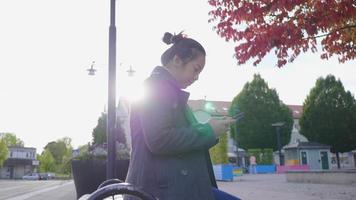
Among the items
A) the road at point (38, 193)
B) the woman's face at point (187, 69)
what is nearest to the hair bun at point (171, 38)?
the woman's face at point (187, 69)

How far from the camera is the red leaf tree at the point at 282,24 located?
7414mm

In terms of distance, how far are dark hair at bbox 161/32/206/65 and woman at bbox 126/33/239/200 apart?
11 cm

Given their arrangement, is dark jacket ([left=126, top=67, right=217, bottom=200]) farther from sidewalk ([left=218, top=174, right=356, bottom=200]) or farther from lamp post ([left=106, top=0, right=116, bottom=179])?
sidewalk ([left=218, top=174, right=356, bottom=200])

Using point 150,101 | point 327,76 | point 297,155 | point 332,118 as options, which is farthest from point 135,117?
point 327,76

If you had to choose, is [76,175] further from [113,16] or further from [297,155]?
[297,155]

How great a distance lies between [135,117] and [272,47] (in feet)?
21.1

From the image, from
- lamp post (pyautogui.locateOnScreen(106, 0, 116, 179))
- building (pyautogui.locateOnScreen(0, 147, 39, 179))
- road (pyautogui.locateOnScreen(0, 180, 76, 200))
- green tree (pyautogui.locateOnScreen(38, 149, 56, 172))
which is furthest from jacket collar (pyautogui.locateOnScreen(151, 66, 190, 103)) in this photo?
green tree (pyautogui.locateOnScreen(38, 149, 56, 172))

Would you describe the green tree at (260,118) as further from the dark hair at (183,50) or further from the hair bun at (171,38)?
the dark hair at (183,50)

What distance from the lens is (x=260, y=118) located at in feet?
182

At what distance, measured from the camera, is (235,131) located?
5631 cm

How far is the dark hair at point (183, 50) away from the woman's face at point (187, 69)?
0.02 metres

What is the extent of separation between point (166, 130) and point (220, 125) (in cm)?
29

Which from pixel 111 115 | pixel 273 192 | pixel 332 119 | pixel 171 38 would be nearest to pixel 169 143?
pixel 171 38

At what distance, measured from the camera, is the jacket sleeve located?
5.97 ft
